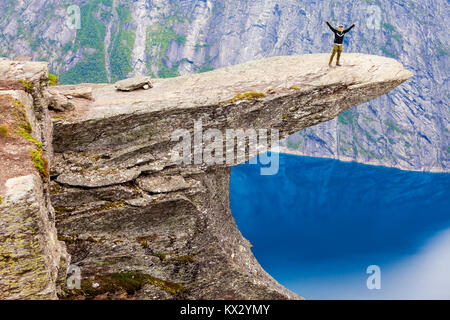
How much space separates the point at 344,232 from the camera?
8256cm

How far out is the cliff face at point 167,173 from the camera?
711 inches

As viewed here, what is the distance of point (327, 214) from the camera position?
94.4 metres

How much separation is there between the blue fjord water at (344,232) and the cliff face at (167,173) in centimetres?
4208

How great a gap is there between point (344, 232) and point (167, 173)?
239 ft

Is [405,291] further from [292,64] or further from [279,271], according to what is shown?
[292,64]

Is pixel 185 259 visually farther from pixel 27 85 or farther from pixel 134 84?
pixel 27 85

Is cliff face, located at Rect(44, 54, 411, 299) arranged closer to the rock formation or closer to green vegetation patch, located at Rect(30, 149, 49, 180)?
the rock formation

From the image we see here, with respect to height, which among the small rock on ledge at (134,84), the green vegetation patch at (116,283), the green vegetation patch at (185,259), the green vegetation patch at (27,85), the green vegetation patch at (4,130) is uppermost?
the small rock on ledge at (134,84)

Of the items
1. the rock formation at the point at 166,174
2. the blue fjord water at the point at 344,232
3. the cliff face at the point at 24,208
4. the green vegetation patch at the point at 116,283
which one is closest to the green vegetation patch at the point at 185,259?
the rock formation at the point at 166,174

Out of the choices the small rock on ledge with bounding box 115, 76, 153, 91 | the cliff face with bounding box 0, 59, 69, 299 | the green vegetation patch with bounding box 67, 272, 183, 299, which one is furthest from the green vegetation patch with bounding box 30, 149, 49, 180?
the small rock on ledge with bounding box 115, 76, 153, 91

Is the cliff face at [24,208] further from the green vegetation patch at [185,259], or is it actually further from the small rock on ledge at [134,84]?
the small rock on ledge at [134,84]

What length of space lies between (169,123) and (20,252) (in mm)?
10452

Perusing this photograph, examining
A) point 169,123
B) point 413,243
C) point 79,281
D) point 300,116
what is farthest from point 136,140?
point 413,243

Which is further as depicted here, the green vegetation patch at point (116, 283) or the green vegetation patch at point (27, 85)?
the green vegetation patch at point (116, 283)
